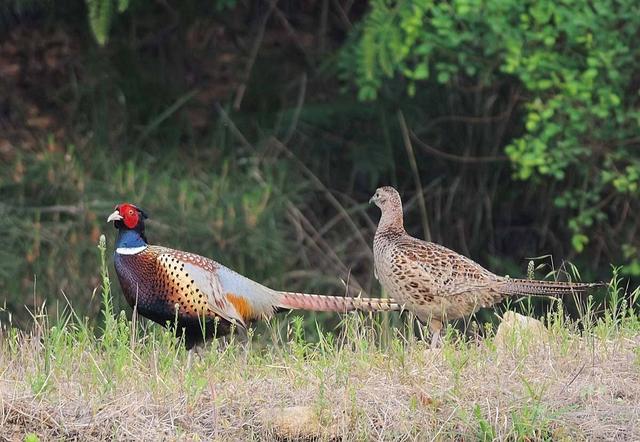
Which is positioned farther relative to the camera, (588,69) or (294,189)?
(294,189)

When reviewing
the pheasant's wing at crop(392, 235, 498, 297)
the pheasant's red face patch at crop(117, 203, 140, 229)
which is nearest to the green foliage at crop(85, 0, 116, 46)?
the pheasant's red face patch at crop(117, 203, 140, 229)

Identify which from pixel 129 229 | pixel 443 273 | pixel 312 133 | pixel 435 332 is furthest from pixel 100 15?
pixel 435 332

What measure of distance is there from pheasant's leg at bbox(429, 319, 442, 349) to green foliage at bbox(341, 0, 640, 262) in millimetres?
2880

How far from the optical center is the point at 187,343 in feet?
24.6

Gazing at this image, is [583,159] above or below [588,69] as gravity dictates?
below

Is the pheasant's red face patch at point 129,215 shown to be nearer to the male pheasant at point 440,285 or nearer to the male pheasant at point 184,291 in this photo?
the male pheasant at point 184,291

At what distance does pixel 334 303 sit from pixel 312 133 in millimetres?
4495

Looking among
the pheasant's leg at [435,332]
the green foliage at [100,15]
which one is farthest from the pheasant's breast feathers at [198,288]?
the green foliage at [100,15]

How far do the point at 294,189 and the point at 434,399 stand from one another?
19.1ft

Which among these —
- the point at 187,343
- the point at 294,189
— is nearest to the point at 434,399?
the point at 187,343

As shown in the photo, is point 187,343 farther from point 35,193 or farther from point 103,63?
point 103,63

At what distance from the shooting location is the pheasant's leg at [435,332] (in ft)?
23.0

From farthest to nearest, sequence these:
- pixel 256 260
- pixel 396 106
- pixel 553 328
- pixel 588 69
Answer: pixel 396 106, pixel 256 260, pixel 588 69, pixel 553 328

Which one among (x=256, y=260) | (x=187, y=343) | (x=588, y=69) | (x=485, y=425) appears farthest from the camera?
(x=256, y=260)
